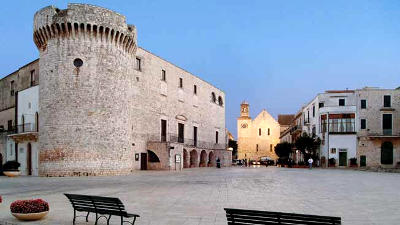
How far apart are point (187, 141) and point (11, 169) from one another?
21.3m

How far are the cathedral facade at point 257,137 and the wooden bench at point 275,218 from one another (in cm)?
7634

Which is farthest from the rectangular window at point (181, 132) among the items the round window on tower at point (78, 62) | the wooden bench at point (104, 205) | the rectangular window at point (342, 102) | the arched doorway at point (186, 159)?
the wooden bench at point (104, 205)

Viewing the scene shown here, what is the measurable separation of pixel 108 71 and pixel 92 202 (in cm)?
2123

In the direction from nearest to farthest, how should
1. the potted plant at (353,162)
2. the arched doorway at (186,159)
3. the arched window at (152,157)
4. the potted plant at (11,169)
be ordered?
the potted plant at (11,169) < the arched window at (152,157) < the arched doorway at (186,159) < the potted plant at (353,162)

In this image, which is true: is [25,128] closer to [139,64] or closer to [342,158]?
[139,64]

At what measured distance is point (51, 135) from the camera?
90.5 feet

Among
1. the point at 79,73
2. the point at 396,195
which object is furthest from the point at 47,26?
the point at 396,195

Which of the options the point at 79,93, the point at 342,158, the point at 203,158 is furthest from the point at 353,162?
the point at 79,93

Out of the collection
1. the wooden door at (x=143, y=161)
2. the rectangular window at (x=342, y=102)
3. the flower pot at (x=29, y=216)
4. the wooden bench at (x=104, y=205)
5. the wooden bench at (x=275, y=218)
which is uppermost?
the rectangular window at (x=342, y=102)

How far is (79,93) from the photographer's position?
2772 cm

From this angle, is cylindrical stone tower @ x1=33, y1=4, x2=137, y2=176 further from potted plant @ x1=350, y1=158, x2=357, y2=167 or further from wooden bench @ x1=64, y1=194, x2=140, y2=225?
potted plant @ x1=350, y1=158, x2=357, y2=167

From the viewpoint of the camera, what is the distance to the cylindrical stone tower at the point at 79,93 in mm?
27375

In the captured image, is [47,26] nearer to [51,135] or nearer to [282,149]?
[51,135]

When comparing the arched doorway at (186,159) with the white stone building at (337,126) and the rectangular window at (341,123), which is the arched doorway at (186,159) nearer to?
the white stone building at (337,126)
